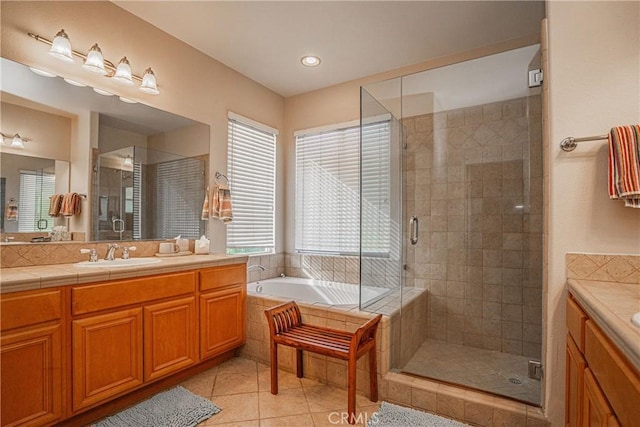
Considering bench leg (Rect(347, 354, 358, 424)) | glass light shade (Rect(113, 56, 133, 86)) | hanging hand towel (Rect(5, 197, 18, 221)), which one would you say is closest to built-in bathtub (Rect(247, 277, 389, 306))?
bench leg (Rect(347, 354, 358, 424))

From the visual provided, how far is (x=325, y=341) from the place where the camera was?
1.99m

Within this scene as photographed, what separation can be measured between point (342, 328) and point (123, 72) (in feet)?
7.78

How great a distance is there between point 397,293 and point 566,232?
1.34 meters

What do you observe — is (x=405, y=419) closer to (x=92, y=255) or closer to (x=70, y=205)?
(x=92, y=255)

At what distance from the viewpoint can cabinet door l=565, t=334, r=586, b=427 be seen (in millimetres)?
1227

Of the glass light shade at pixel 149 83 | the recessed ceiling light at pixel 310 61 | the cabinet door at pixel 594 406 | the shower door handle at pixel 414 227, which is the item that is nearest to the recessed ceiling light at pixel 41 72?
the glass light shade at pixel 149 83

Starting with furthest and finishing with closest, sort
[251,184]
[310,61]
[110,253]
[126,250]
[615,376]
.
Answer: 1. [251,184]
2. [310,61]
3. [126,250]
4. [110,253]
5. [615,376]

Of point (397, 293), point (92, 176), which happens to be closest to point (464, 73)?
point (397, 293)

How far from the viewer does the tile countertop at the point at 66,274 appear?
146 cm

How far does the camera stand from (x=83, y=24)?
2.10 metres

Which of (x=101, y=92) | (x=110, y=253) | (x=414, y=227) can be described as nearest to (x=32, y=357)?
(x=110, y=253)

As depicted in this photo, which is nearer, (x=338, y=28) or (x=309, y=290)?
(x=338, y=28)

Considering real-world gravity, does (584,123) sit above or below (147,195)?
above

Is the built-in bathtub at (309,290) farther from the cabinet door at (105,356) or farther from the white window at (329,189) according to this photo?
the cabinet door at (105,356)
